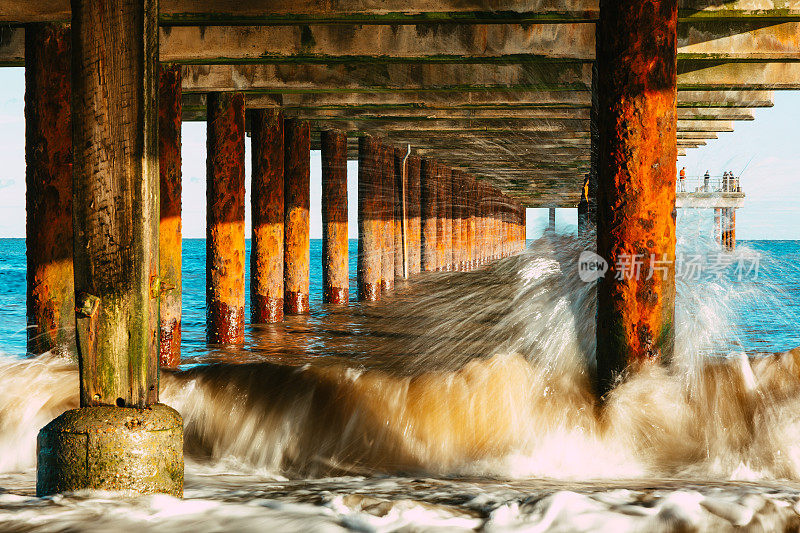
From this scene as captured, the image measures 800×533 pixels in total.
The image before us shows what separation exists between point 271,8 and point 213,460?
339cm

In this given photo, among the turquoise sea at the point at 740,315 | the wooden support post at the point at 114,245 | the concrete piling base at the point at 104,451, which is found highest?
the wooden support post at the point at 114,245

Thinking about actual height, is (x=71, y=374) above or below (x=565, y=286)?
below

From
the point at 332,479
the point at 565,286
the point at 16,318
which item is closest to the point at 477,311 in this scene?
the point at 565,286

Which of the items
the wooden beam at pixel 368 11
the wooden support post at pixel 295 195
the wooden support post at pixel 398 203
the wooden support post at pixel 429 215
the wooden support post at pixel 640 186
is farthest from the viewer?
the wooden support post at pixel 429 215

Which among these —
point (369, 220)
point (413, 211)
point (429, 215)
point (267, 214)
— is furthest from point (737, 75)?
point (429, 215)

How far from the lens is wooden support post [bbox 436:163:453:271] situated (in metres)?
18.5

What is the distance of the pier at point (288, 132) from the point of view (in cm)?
310

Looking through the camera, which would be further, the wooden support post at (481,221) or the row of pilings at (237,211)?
the wooden support post at (481,221)

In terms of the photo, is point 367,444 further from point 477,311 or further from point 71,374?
point 477,311

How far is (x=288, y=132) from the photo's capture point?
1018 cm

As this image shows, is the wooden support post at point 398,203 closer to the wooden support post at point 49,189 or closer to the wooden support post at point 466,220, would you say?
the wooden support post at point 466,220

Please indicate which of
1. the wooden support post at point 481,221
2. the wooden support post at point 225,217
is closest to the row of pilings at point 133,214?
the wooden support post at point 225,217

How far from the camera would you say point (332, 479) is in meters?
4.46

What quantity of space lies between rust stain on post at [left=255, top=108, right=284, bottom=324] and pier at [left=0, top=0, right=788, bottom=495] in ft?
0.08
